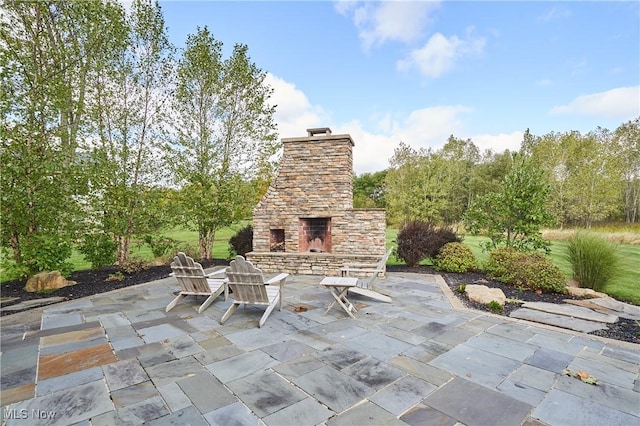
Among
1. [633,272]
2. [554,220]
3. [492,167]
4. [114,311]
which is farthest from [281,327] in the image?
[492,167]

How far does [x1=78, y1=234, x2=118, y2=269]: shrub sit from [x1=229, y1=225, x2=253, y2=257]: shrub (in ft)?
11.4

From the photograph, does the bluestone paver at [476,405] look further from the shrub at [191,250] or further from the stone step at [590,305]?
the shrub at [191,250]

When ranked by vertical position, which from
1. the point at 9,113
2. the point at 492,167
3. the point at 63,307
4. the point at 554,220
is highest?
the point at 492,167

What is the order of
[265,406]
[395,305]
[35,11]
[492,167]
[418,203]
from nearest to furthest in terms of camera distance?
[265,406] → [395,305] → [35,11] → [418,203] → [492,167]

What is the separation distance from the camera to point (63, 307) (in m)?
4.81

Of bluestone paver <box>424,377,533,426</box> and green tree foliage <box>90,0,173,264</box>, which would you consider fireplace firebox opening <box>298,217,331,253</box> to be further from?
bluestone paver <box>424,377,533,426</box>

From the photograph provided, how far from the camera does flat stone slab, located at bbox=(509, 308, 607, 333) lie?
3.88 metres

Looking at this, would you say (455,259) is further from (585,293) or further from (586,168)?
(586,168)

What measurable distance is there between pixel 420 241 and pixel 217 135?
7.61 meters

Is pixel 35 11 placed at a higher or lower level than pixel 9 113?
higher

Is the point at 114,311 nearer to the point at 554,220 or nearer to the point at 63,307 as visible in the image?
the point at 63,307

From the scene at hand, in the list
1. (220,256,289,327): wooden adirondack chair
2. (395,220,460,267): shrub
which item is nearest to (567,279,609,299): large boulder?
(395,220,460,267): shrub

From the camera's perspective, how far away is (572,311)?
4488mm

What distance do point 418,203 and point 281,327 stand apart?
1883 centimetres
